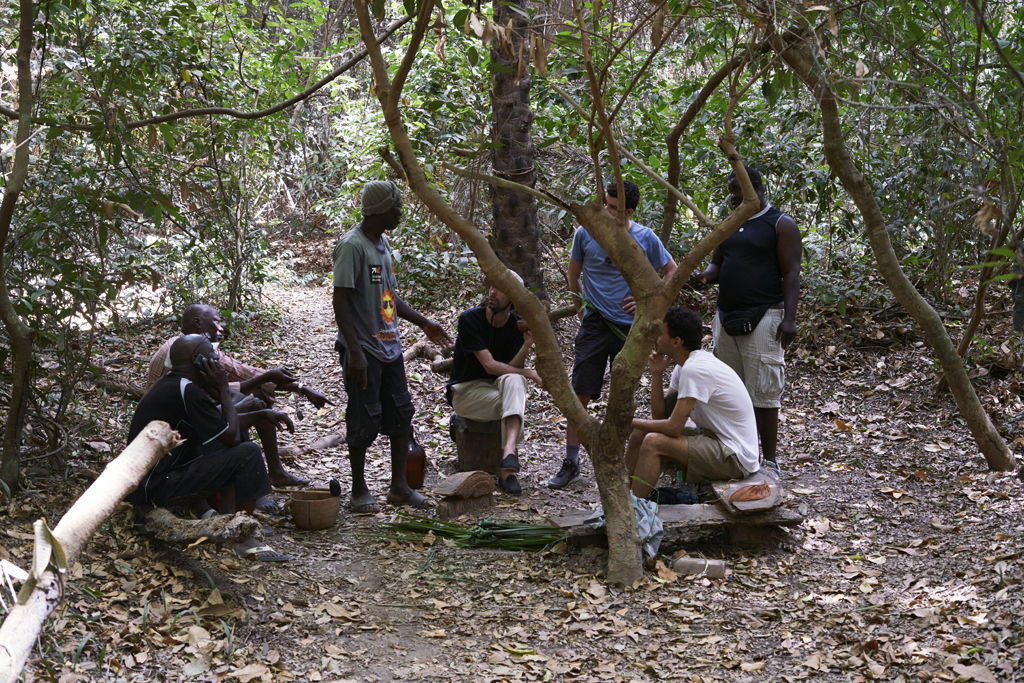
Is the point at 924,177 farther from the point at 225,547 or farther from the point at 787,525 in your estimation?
the point at 225,547

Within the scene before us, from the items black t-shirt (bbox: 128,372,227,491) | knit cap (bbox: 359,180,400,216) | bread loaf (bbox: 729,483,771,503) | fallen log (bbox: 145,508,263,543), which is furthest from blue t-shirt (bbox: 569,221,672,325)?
fallen log (bbox: 145,508,263,543)

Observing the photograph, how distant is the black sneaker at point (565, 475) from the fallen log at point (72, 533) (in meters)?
3.16

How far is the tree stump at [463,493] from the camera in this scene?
479 centimetres

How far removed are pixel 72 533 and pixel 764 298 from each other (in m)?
4.13

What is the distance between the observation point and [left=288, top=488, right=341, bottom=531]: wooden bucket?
15.0ft

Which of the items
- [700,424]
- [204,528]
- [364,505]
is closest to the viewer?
[204,528]

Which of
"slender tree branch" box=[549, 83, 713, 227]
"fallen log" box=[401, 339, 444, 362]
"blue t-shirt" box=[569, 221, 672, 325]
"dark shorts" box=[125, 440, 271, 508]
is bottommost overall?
"dark shorts" box=[125, 440, 271, 508]

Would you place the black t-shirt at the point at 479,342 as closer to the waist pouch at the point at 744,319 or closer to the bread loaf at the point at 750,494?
the waist pouch at the point at 744,319

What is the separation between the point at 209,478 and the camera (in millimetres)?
4074

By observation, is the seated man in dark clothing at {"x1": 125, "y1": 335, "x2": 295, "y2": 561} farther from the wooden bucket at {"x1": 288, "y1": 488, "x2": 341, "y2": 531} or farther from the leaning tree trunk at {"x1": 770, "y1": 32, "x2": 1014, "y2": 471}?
the leaning tree trunk at {"x1": 770, "y1": 32, "x2": 1014, "y2": 471}

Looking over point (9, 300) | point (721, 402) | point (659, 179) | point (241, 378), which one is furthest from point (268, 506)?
point (659, 179)

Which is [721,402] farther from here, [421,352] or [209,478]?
[421,352]

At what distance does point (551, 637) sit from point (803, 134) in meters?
6.54

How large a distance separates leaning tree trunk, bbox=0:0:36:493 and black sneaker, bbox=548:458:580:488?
3116 millimetres
